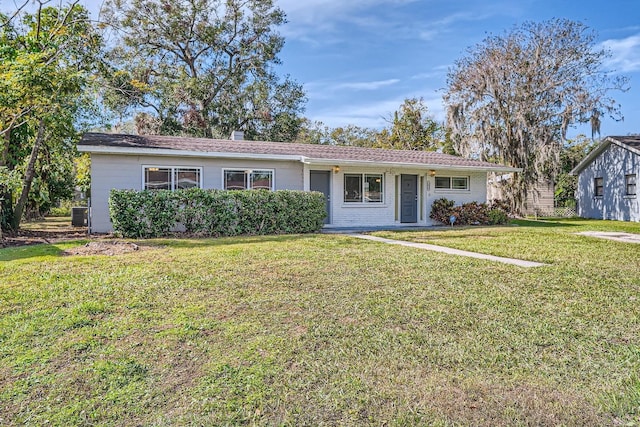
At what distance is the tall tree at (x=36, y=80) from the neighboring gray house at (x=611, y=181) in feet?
69.9

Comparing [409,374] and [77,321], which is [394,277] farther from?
[77,321]

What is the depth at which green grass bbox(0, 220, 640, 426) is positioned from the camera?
2.23 meters

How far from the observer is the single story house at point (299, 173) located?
11328 millimetres

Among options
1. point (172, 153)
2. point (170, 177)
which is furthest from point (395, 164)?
point (170, 177)

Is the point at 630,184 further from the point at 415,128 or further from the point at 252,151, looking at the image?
the point at 252,151

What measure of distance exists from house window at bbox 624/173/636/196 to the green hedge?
49.0 feet

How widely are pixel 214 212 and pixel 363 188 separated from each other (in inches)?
232

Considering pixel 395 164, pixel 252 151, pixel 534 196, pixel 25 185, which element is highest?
pixel 252 151

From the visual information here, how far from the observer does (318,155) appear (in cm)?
1391

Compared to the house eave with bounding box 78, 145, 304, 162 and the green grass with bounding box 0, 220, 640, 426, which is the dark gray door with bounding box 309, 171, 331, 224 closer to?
the house eave with bounding box 78, 145, 304, 162

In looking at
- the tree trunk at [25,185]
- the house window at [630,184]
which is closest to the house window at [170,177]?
the tree trunk at [25,185]

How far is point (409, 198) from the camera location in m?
15.2

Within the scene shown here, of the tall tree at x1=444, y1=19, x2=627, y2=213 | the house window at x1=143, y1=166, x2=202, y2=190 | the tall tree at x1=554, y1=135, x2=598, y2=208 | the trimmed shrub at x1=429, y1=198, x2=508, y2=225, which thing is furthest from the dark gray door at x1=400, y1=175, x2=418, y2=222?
the tall tree at x1=554, y1=135, x2=598, y2=208

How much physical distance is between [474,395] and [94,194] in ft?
37.7
